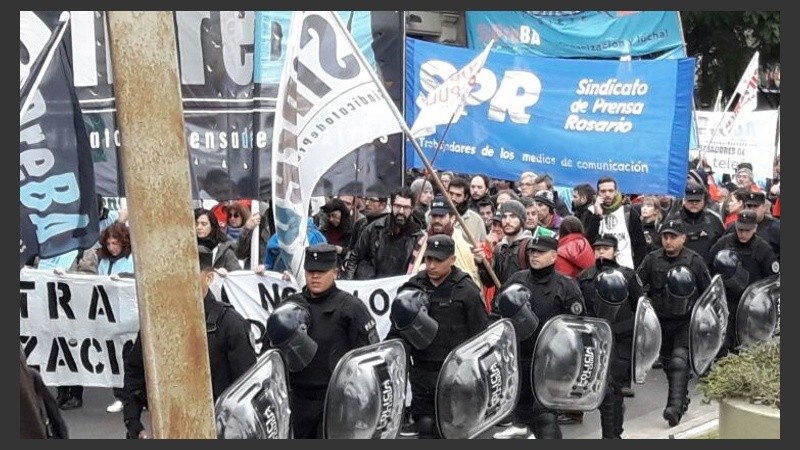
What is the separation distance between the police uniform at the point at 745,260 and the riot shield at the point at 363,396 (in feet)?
15.4

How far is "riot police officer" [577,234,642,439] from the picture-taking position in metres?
9.92

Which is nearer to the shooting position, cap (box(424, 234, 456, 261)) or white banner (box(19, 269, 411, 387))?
cap (box(424, 234, 456, 261))

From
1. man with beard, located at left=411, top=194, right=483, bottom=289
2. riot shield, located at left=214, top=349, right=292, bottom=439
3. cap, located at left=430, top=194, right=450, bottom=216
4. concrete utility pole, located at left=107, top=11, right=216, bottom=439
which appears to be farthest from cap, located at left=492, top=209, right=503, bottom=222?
concrete utility pole, located at left=107, top=11, right=216, bottom=439

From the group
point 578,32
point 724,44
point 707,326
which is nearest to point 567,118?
point 707,326

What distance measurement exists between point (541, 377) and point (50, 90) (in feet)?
12.4

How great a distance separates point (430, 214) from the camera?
1095 centimetres

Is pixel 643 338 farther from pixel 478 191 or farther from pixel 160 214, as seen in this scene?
pixel 160 214

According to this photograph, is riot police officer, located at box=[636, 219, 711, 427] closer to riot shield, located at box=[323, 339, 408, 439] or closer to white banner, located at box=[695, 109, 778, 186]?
riot shield, located at box=[323, 339, 408, 439]

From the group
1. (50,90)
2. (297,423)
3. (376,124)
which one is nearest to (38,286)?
(50,90)

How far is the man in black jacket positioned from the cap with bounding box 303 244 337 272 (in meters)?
0.68

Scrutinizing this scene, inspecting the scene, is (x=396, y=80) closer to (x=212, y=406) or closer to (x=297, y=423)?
(x=297, y=423)

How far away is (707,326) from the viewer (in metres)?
11.2

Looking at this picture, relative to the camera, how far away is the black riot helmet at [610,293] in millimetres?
10219

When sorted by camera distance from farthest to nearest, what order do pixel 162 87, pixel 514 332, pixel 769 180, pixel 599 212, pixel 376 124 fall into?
pixel 769 180
pixel 599 212
pixel 376 124
pixel 514 332
pixel 162 87
